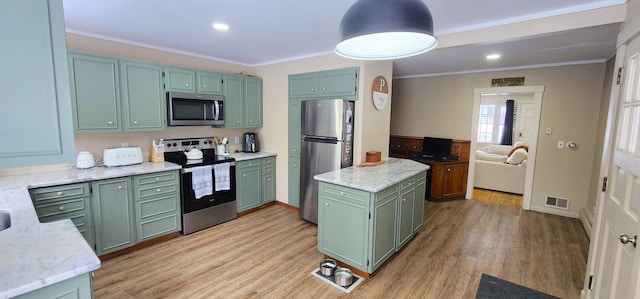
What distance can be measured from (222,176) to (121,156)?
3.74 feet

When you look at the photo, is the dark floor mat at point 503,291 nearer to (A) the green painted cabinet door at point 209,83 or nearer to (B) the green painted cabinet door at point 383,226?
(B) the green painted cabinet door at point 383,226

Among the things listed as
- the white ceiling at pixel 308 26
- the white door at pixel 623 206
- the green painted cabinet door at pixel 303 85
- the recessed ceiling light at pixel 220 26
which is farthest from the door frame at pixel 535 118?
the recessed ceiling light at pixel 220 26

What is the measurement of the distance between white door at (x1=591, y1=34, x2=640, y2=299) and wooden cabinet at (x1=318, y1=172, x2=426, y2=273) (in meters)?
1.47

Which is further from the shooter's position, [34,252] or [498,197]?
[498,197]

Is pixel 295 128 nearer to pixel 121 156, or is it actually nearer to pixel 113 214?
pixel 121 156

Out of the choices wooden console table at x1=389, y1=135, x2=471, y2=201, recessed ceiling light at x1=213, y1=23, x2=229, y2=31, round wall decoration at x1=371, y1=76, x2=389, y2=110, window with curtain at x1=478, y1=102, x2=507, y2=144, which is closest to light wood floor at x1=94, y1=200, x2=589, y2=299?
wooden console table at x1=389, y1=135, x2=471, y2=201

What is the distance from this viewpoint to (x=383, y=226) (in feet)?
8.60

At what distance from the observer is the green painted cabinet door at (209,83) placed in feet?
12.3

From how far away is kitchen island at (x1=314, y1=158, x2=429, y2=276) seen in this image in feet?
8.13

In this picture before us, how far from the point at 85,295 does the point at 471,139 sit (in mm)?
5468

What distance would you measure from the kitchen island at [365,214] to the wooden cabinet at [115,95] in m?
2.22

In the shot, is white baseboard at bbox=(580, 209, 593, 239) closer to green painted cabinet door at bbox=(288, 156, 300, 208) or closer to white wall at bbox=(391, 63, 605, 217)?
white wall at bbox=(391, 63, 605, 217)


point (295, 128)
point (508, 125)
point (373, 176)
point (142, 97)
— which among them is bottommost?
point (373, 176)

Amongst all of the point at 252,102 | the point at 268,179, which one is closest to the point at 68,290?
the point at 268,179
